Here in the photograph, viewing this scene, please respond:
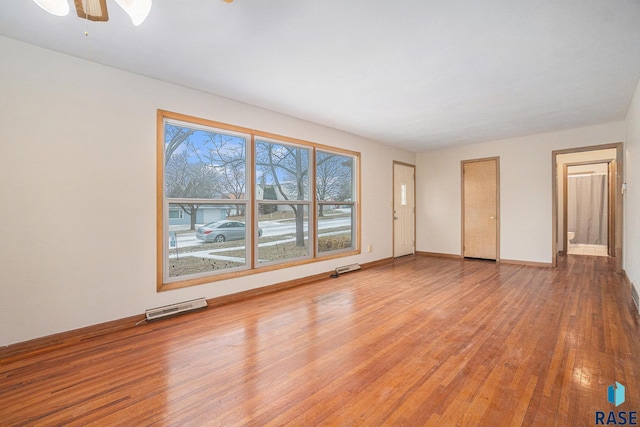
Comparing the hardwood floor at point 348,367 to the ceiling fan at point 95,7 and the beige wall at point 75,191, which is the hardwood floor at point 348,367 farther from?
the ceiling fan at point 95,7

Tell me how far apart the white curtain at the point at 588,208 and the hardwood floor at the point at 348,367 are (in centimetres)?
556

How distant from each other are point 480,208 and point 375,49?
4.96m

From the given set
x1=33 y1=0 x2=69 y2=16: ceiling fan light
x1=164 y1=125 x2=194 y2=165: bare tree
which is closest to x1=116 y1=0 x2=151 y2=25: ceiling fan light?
x1=33 y1=0 x2=69 y2=16: ceiling fan light

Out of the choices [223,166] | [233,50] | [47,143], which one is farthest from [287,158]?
[47,143]

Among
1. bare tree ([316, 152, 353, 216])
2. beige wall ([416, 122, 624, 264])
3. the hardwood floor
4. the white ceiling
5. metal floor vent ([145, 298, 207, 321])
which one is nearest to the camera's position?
the hardwood floor

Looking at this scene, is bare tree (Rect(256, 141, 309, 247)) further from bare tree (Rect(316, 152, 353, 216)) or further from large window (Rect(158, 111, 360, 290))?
bare tree (Rect(316, 152, 353, 216))

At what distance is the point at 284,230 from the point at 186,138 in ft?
6.04

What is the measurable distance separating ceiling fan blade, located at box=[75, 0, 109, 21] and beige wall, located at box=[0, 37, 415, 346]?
1519 mm

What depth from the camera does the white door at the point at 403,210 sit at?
660 centimetres

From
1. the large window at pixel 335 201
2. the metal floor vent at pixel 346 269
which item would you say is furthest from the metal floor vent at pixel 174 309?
the metal floor vent at pixel 346 269

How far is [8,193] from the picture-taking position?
2.35 metres

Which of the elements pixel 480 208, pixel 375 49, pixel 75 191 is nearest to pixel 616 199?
pixel 480 208

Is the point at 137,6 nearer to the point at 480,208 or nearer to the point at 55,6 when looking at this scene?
the point at 55,6

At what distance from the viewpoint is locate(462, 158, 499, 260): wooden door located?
611cm
